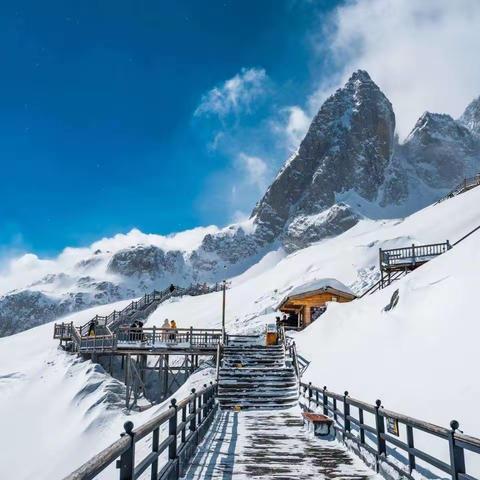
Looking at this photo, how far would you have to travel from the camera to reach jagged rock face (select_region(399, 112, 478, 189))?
161250mm

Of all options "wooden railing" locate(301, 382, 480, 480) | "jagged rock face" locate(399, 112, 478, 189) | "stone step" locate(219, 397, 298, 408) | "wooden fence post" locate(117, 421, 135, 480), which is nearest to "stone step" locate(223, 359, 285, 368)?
"stone step" locate(219, 397, 298, 408)

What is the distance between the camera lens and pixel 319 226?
144 meters

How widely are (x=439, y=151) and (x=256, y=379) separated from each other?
17059cm

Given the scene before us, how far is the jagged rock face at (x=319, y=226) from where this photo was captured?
138 metres

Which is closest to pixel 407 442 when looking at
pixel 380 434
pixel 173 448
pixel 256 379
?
pixel 380 434

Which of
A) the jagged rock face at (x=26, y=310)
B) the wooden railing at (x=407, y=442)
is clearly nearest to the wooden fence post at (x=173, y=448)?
the wooden railing at (x=407, y=442)

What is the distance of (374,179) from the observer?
159 metres

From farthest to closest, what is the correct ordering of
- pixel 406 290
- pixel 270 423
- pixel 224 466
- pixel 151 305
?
pixel 151 305 < pixel 406 290 < pixel 270 423 < pixel 224 466

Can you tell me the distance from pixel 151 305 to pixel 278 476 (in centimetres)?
5285

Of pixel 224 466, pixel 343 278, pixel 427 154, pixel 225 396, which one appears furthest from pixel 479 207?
pixel 427 154

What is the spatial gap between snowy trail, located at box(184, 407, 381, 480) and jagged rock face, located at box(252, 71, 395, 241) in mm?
150672

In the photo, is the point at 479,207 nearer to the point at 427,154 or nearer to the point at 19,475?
the point at 19,475

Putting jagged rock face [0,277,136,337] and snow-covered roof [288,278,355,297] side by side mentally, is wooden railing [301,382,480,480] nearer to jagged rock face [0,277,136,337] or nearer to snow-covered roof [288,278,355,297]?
snow-covered roof [288,278,355,297]

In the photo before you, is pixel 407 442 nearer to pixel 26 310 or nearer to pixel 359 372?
pixel 359 372
